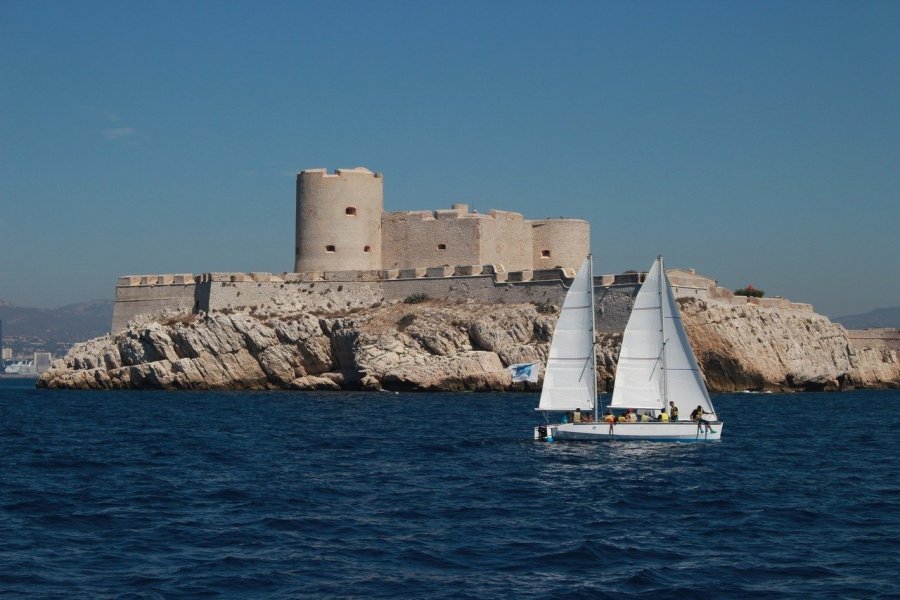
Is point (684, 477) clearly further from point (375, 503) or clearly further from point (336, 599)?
point (336, 599)

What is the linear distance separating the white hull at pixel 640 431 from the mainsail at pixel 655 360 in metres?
0.48

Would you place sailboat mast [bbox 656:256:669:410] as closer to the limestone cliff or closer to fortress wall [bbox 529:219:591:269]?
the limestone cliff

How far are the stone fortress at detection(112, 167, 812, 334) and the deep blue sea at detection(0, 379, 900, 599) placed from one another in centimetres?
1796

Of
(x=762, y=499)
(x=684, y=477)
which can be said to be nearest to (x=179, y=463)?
(x=684, y=477)

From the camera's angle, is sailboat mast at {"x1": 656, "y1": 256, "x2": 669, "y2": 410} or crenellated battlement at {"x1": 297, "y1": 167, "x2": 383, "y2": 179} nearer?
sailboat mast at {"x1": 656, "y1": 256, "x2": 669, "y2": 410}

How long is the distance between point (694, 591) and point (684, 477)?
805 centimetres

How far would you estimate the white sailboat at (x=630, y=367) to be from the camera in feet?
82.1

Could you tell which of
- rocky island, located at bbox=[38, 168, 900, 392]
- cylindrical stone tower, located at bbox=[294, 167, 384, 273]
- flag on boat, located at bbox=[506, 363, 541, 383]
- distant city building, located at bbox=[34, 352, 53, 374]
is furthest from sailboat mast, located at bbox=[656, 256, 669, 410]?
distant city building, located at bbox=[34, 352, 53, 374]

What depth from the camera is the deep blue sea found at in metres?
12.5

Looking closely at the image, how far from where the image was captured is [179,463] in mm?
21875

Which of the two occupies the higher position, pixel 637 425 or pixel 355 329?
pixel 355 329

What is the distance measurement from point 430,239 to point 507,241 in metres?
3.14

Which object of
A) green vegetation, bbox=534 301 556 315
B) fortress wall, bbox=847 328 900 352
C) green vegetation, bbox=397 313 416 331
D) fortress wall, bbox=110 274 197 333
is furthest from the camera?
fortress wall, bbox=847 328 900 352

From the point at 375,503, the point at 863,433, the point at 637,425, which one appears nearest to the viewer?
the point at 375,503
